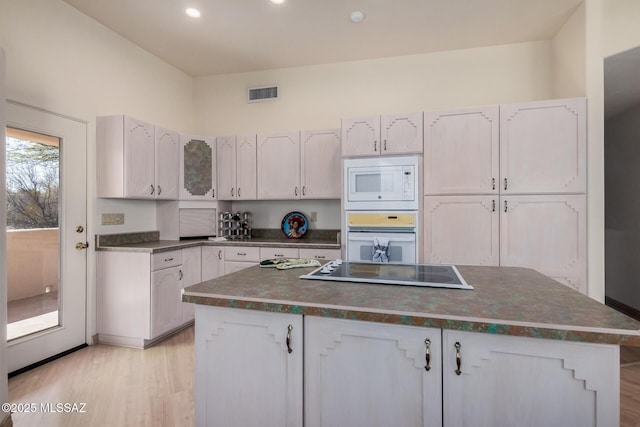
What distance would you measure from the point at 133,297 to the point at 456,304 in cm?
285

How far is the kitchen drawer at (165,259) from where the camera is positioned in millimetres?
3049

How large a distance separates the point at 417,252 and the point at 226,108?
299cm

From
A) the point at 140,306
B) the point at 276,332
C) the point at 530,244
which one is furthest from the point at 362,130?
the point at 140,306

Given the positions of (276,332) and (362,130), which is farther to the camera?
(362,130)

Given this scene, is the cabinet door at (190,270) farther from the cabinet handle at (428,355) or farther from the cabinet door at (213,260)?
the cabinet handle at (428,355)

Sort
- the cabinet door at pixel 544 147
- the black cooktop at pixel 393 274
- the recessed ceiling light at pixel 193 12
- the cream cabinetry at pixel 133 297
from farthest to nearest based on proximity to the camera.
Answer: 1. the cream cabinetry at pixel 133 297
2. the recessed ceiling light at pixel 193 12
3. the cabinet door at pixel 544 147
4. the black cooktop at pixel 393 274

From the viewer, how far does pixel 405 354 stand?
1209mm

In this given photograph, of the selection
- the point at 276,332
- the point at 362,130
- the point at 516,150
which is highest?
the point at 362,130

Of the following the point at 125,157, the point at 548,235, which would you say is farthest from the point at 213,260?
the point at 548,235

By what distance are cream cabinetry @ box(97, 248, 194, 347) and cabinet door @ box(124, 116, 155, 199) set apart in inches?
24.6

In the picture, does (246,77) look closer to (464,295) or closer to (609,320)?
(464,295)

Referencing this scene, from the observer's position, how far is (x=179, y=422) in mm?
1995

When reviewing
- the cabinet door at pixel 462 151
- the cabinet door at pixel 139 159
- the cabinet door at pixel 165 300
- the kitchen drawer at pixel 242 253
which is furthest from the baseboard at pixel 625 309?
the cabinet door at pixel 139 159

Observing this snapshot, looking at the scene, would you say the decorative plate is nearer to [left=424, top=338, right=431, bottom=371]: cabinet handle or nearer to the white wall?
the white wall
